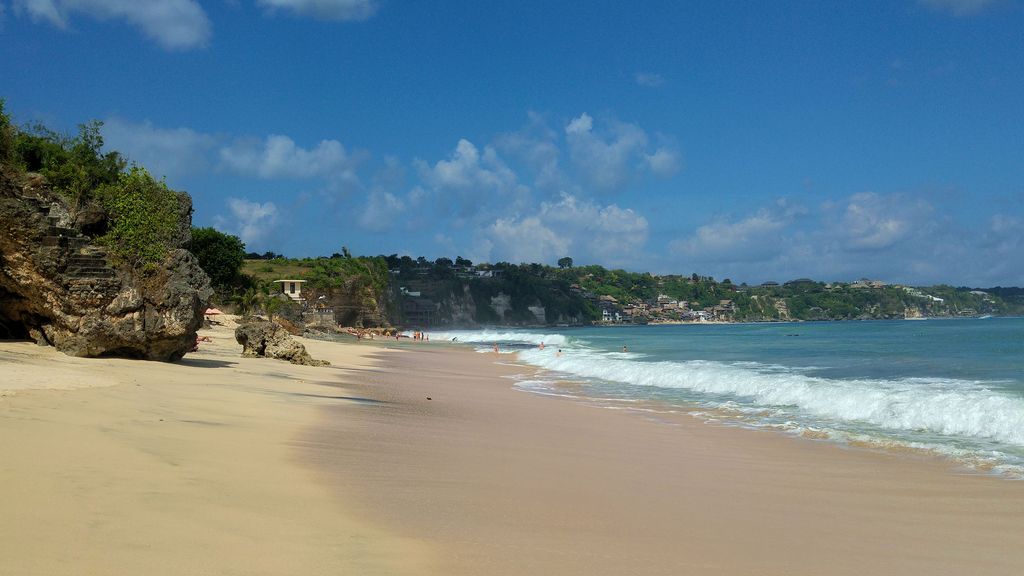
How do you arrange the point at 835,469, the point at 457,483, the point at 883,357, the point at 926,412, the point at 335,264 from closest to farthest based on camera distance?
the point at 457,483 < the point at 835,469 < the point at 926,412 < the point at 883,357 < the point at 335,264

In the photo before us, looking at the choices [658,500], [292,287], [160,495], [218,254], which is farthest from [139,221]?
[292,287]

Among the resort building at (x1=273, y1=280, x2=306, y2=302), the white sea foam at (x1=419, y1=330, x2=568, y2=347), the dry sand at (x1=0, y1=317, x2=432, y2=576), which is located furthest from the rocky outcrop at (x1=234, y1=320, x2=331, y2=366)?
the resort building at (x1=273, y1=280, x2=306, y2=302)

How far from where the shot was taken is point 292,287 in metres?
83.9

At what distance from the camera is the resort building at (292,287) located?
81838 millimetres

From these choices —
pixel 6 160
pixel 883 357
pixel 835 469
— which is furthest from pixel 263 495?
pixel 883 357

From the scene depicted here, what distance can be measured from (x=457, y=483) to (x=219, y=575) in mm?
3223

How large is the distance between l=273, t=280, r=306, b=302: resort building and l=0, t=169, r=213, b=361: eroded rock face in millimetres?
67419

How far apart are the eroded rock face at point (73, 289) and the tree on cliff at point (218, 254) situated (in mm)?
46690

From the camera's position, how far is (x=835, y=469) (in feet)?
28.9

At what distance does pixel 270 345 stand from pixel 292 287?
6390cm

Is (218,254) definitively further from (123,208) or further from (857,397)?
(857,397)

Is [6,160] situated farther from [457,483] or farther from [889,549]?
[889,549]

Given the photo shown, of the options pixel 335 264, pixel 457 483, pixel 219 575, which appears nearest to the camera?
pixel 219 575

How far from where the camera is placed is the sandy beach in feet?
14.5
